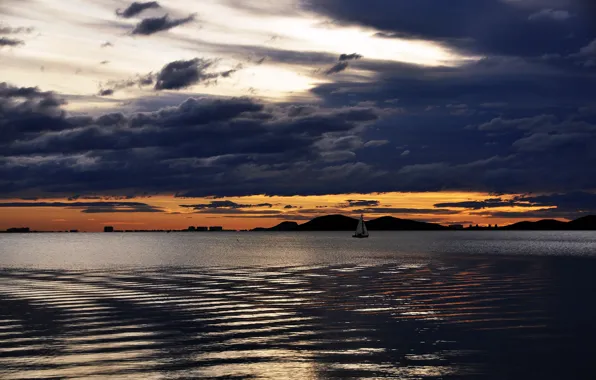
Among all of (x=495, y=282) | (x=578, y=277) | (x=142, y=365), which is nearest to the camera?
(x=142, y=365)

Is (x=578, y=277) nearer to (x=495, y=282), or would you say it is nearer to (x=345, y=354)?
(x=495, y=282)

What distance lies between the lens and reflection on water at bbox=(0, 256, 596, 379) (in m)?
26.7

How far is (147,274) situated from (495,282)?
41.3 metres

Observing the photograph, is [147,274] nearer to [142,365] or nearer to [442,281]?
[442,281]

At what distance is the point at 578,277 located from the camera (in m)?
78.2

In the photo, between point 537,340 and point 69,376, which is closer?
point 69,376

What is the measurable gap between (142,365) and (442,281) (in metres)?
48.6

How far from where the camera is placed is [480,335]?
3450cm

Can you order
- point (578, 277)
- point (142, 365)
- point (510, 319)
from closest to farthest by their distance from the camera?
point (142, 365), point (510, 319), point (578, 277)

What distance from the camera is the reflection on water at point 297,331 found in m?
26.7

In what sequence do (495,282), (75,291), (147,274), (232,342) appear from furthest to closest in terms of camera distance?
(147,274)
(495,282)
(75,291)
(232,342)

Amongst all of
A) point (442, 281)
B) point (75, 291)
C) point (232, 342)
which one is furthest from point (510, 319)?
point (75, 291)

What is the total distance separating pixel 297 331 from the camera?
35.6 metres

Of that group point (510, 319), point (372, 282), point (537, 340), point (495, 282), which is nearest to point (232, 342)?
point (537, 340)
